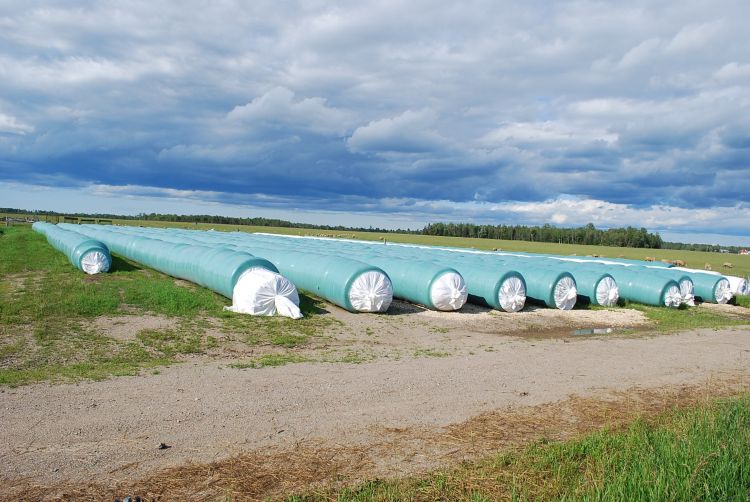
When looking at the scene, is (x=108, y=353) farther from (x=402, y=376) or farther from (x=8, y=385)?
(x=402, y=376)

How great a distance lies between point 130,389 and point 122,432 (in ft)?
6.75

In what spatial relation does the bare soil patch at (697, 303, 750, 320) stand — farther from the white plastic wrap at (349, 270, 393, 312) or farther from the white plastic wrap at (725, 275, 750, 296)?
the white plastic wrap at (349, 270, 393, 312)

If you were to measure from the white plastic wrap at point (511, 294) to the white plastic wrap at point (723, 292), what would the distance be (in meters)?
15.5

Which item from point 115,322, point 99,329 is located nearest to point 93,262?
point 115,322

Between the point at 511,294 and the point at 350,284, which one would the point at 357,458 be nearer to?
the point at 350,284

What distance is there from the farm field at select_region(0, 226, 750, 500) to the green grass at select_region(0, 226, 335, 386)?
0.07 metres

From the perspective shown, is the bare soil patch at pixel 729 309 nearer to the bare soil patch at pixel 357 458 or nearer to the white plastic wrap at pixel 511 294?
the white plastic wrap at pixel 511 294

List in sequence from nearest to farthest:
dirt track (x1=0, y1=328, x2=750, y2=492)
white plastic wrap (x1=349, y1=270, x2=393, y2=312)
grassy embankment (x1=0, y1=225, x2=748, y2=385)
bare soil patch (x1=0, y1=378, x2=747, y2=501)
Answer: bare soil patch (x1=0, y1=378, x2=747, y2=501), dirt track (x1=0, y1=328, x2=750, y2=492), grassy embankment (x1=0, y1=225, x2=748, y2=385), white plastic wrap (x1=349, y1=270, x2=393, y2=312)

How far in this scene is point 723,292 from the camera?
29.9 metres

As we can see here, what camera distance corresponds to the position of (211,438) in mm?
6711

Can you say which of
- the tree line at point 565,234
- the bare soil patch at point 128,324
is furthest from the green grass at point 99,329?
the tree line at point 565,234

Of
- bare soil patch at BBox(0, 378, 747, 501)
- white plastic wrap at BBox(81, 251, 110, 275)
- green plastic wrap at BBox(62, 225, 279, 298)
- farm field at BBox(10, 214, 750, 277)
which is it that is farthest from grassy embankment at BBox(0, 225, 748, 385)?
farm field at BBox(10, 214, 750, 277)

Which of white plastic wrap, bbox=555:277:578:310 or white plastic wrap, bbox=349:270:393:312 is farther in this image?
white plastic wrap, bbox=555:277:578:310

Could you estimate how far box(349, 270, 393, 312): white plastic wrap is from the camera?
59.7ft
